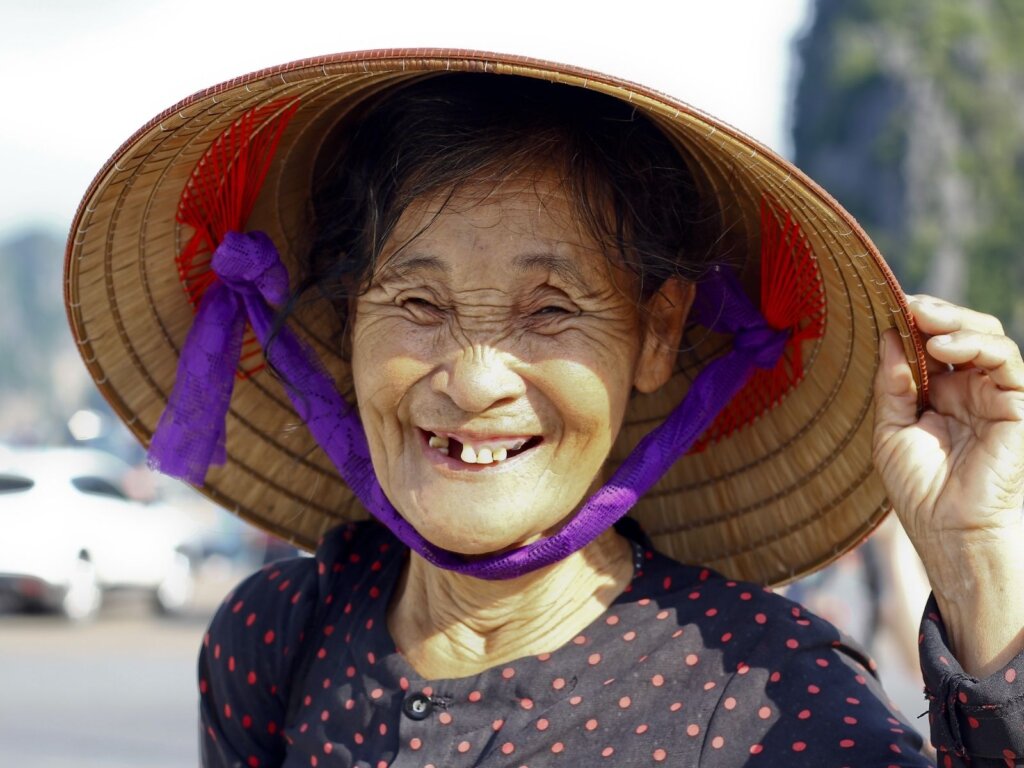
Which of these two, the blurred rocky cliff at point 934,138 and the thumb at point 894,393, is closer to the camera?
the thumb at point 894,393

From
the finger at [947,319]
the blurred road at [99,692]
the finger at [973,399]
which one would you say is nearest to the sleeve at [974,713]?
the finger at [973,399]

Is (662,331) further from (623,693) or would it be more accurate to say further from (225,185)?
(225,185)

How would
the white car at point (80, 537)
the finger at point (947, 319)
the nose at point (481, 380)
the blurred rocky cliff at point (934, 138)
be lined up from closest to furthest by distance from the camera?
the finger at point (947, 319)
the nose at point (481, 380)
the white car at point (80, 537)
the blurred rocky cliff at point (934, 138)

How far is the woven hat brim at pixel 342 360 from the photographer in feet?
6.30

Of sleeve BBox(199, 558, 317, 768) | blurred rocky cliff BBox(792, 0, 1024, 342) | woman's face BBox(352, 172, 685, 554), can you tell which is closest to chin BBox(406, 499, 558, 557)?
woman's face BBox(352, 172, 685, 554)

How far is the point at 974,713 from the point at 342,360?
1.24 meters

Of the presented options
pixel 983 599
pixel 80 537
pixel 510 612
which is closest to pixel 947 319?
pixel 983 599

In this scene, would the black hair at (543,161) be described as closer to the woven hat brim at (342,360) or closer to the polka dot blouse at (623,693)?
the woven hat brim at (342,360)

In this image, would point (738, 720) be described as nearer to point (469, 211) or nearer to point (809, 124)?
point (469, 211)

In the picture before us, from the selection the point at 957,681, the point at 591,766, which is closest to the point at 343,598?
the point at 591,766

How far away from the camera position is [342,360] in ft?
7.92

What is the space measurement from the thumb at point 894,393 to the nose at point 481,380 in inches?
18.2

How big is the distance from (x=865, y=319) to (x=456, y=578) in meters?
0.69

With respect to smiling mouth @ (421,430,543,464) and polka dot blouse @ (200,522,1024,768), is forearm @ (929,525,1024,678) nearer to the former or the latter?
polka dot blouse @ (200,522,1024,768)
